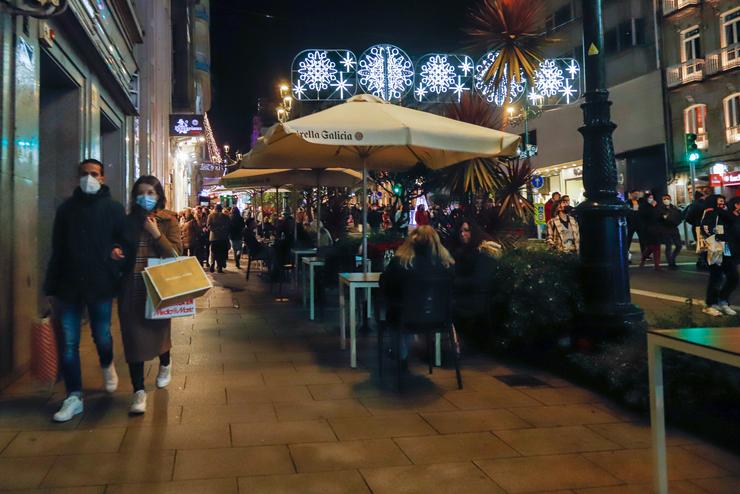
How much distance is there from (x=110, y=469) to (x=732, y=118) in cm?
2802

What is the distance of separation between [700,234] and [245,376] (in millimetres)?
6892

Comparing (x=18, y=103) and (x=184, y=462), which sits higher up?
(x=18, y=103)

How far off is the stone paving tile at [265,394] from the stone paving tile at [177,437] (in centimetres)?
68

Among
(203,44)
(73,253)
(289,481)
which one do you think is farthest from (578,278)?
(203,44)

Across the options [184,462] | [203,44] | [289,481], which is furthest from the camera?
[203,44]

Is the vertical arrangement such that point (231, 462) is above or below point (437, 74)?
below

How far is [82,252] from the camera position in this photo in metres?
4.55

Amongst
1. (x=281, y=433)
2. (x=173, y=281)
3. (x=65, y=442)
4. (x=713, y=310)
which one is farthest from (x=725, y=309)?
(x=65, y=442)

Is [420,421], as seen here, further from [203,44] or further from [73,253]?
[203,44]

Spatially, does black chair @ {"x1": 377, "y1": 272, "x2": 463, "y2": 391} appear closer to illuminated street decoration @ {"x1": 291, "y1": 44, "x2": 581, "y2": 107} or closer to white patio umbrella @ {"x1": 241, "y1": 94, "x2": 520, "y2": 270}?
white patio umbrella @ {"x1": 241, "y1": 94, "x2": 520, "y2": 270}

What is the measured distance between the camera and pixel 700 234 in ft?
29.7

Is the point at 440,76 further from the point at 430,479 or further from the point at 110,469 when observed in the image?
the point at 110,469

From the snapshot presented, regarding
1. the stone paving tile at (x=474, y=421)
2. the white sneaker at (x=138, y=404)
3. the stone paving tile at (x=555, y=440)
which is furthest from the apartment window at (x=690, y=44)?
the white sneaker at (x=138, y=404)

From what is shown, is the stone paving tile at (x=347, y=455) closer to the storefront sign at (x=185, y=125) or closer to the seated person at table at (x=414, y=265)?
the seated person at table at (x=414, y=265)
